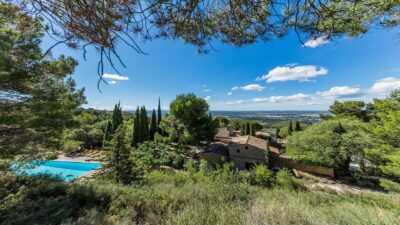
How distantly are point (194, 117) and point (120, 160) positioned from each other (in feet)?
31.9

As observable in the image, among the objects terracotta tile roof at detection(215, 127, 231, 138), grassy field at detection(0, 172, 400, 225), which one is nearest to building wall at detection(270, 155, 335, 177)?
terracotta tile roof at detection(215, 127, 231, 138)

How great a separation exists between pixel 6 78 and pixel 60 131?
1901mm

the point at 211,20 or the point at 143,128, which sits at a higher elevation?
the point at 211,20

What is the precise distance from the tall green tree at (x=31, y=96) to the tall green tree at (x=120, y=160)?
173 centimetres

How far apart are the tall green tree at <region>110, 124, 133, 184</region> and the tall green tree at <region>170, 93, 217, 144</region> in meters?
8.94

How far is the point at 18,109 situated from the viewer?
4.21m

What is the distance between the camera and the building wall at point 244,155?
13.8m

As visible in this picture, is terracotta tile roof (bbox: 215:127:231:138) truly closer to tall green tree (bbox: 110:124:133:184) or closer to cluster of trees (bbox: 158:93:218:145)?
cluster of trees (bbox: 158:93:218:145)

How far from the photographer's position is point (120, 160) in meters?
6.34

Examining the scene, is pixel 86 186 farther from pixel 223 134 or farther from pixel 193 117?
pixel 223 134

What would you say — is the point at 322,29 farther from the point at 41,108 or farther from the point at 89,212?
the point at 41,108

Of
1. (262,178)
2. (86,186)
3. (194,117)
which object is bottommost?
(262,178)

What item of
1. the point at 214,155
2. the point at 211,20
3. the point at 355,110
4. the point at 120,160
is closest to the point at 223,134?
the point at 214,155

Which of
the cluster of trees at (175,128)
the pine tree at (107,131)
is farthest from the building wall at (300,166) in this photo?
the pine tree at (107,131)
